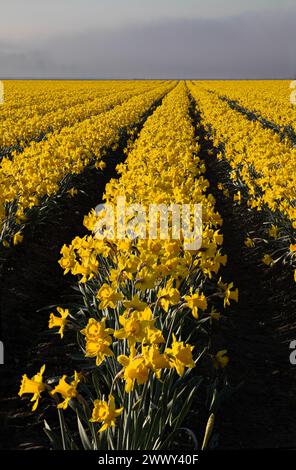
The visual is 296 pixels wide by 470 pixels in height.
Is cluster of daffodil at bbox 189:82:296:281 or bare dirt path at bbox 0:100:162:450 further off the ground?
cluster of daffodil at bbox 189:82:296:281

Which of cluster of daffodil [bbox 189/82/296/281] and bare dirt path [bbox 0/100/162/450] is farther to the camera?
cluster of daffodil [bbox 189/82/296/281]

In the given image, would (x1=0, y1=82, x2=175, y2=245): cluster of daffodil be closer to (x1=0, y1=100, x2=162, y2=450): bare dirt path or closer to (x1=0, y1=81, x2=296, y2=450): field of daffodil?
(x1=0, y1=81, x2=296, y2=450): field of daffodil

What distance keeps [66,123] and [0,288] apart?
15.9 metres

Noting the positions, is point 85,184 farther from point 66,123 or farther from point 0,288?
point 66,123

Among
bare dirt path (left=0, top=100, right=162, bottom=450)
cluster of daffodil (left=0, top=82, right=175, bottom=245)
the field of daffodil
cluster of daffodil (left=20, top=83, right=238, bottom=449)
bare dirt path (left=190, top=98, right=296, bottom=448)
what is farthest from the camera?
cluster of daffodil (left=0, top=82, right=175, bottom=245)

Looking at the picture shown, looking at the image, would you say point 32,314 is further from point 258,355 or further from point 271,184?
point 271,184

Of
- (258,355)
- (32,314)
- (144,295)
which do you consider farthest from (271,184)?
(144,295)

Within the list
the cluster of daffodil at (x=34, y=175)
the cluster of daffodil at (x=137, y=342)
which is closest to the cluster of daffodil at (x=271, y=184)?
the cluster of daffodil at (x=137, y=342)

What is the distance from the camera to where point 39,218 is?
8250mm

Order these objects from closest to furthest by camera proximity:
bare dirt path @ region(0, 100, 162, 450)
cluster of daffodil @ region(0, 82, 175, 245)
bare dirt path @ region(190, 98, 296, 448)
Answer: bare dirt path @ region(190, 98, 296, 448) → bare dirt path @ region(0, 100, 162, 450) → cluster of daffodil @ region(0, 82, 175, 245)

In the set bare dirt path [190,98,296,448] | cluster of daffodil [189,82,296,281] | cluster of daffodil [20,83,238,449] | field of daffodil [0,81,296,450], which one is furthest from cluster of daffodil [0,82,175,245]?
cluster of daffodil [189,82,296,281]

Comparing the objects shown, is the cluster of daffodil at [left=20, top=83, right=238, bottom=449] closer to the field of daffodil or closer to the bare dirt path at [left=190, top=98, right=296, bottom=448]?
the field of daffodil

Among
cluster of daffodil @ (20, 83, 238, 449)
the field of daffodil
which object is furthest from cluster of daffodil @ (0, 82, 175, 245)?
cluster of daffodil @ (20, 83, 238, 449)
